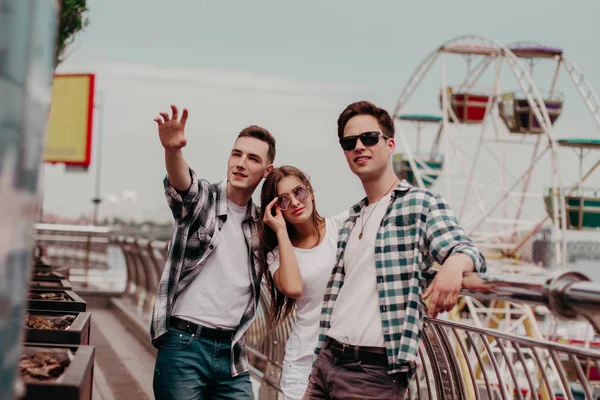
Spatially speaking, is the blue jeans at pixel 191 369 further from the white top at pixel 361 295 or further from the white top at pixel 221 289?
the white top at pixel 361 295

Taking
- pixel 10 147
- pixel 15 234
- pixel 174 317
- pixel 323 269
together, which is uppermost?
pixel 10 147

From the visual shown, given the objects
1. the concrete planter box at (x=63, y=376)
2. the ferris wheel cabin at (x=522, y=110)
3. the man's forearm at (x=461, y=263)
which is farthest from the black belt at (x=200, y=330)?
the ferris wheel cabin at (x=522, y=110)

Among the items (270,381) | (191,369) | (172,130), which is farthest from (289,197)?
(270,381)

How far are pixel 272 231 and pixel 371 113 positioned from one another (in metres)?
0.68

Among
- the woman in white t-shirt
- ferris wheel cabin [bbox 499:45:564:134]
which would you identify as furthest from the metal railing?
ferris wheel cabin [bbox 499:45:564:134]

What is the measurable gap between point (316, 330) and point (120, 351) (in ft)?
18.0

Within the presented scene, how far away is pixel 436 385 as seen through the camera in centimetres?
314

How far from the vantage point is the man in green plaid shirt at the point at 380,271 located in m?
2.32

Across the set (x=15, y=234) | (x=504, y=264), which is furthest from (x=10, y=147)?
(x=504, y=264)

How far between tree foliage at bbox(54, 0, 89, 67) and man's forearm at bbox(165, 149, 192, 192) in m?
5.45

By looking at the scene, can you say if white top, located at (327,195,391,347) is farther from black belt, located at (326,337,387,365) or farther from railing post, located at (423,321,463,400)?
railing post, located at (423,321,463,400)

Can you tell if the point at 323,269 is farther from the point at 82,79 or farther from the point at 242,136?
the point at 82,79

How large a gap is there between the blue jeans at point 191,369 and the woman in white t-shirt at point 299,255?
26 cm

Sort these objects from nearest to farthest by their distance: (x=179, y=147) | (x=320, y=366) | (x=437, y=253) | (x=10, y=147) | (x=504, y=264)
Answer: (x=10, y=147)
(x=437, y=253)
(x=320, y=366)
(x=179, y=147)
(x=504, y=264)
